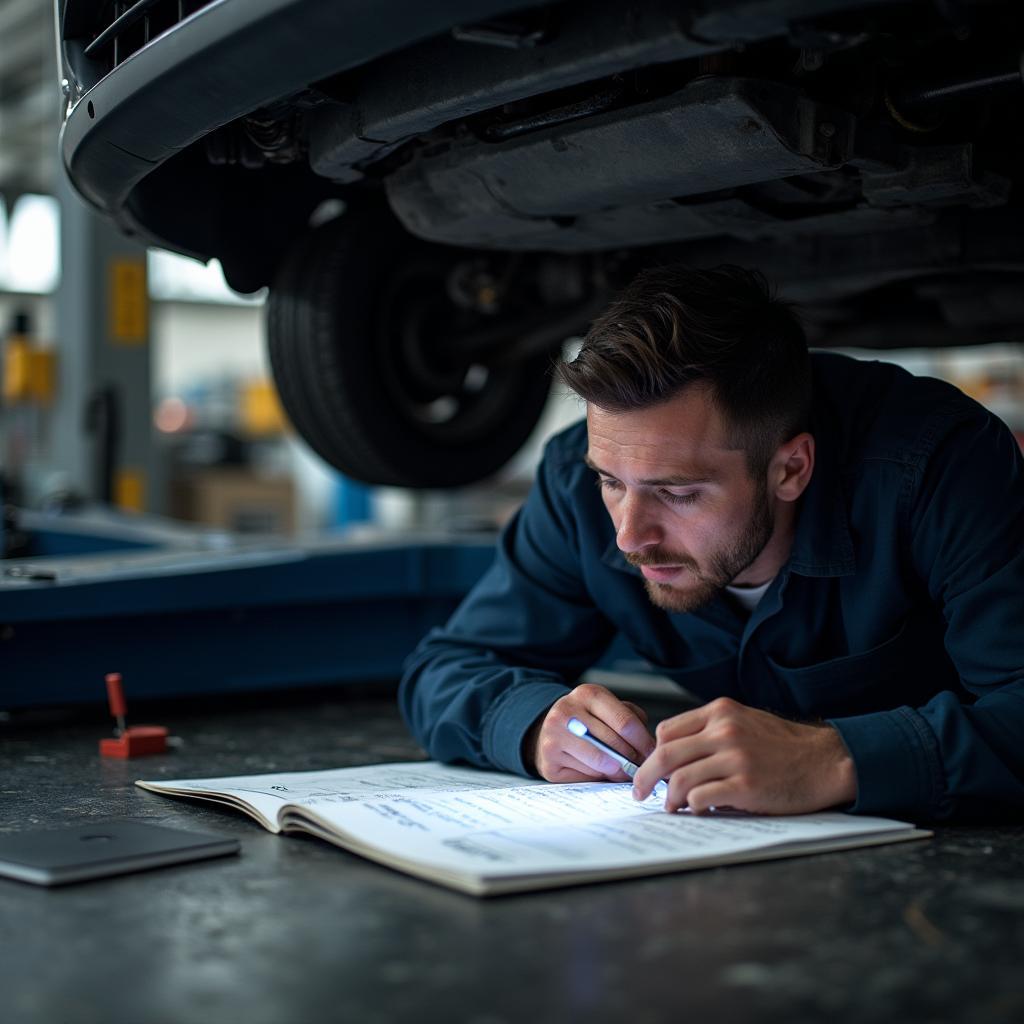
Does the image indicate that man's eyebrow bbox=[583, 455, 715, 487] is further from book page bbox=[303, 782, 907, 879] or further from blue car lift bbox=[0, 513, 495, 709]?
blue car lift bbox=[0, 513, 495, 709]

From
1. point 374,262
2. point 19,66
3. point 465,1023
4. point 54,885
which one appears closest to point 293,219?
point 374,262

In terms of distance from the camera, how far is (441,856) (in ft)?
3.16

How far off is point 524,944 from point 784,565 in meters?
0.69

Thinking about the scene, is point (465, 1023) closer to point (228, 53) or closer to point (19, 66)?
point (228, 53)

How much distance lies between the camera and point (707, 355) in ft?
4.36

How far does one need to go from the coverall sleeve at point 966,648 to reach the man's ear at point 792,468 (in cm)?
11

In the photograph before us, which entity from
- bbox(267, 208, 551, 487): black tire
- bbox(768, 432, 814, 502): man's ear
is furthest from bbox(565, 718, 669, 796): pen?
bbox(267, 208, 551, 487): black tire

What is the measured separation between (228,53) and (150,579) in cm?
87

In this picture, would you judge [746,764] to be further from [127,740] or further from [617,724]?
[127,740]

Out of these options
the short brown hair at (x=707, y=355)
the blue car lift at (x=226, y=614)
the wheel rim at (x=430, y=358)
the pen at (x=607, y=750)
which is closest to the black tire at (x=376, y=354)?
the wheel rim at (x=430, y=358)

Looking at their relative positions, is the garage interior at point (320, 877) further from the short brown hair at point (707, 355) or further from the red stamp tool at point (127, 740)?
the short brown hair at point (707, 355)

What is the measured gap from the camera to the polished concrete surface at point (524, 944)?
0.74 meters

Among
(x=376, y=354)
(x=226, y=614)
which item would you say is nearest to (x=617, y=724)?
(x=226, y=614)

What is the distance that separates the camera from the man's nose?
133 cm
